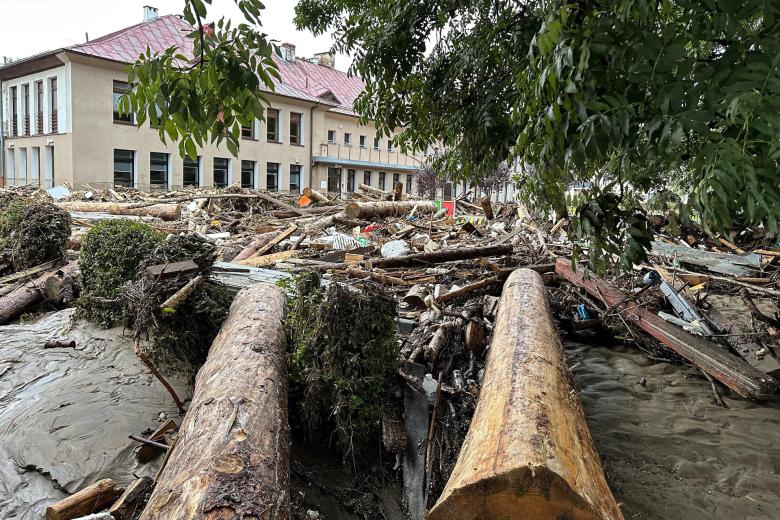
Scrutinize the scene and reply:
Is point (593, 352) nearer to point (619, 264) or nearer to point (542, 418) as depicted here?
point (619, 264)

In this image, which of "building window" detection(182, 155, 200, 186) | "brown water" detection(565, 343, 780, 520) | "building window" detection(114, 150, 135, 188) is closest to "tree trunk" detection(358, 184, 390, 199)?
"building window" detection(182, 155, 200, 186)

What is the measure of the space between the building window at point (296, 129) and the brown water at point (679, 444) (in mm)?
29648

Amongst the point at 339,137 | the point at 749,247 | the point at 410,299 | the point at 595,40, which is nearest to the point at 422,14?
the point at 595,40

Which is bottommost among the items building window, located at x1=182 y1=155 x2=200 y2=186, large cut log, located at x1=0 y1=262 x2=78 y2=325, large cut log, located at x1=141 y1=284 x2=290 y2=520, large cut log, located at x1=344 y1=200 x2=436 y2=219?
large cut log, located at x1=0 y1=262 x2=78 y2=325

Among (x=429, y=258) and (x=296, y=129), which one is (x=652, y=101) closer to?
(x=429, y=258)

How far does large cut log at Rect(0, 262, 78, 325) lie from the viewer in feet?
27.3

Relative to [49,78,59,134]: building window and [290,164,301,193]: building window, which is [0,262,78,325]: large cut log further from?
[290,164,301,193]: building window

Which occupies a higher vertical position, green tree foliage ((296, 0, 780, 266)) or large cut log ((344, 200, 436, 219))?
green tree foliage ((296, 0, 780, 266))

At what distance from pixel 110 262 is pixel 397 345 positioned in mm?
4455

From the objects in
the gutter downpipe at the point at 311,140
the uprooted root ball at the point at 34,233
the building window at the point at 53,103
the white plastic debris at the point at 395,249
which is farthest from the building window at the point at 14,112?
the white plastic debris at the point at 395,249

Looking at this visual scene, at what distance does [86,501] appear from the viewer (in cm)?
359

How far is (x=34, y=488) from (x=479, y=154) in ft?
15.2

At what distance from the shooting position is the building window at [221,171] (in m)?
29.9

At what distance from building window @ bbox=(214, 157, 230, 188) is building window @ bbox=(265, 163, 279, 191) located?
8.73ft
